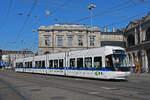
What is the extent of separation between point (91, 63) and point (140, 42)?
2281 cm

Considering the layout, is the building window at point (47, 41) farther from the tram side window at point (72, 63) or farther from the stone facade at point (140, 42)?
the tram side window at point (72, 63)

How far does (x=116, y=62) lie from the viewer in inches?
762

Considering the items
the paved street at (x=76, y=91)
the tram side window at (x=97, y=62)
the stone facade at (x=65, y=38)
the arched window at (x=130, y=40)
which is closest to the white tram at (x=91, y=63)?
the tram side window at (x=97, y=62)

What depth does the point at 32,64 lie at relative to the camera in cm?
3738

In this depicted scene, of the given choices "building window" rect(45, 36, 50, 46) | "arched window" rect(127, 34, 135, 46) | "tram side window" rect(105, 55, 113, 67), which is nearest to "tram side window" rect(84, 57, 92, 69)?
"tram side window" rect(105, 55, 113, 67)

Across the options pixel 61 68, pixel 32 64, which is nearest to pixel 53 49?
pixel 32 64

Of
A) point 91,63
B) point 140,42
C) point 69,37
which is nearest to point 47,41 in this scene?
point 69,37

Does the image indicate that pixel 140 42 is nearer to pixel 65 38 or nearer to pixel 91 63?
pixel 91 63

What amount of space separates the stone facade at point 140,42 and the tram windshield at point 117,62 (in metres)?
19.6

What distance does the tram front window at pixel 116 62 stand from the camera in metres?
19.2

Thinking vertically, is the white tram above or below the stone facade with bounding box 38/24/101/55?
below

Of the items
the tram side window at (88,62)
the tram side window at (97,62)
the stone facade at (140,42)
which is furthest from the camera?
the stone facade at (140,42)

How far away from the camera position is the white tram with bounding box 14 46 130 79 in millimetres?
19328

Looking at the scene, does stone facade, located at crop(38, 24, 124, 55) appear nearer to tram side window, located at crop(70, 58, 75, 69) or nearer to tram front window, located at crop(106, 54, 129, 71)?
tram side window, located at crop(70, 58, 75, 69)
